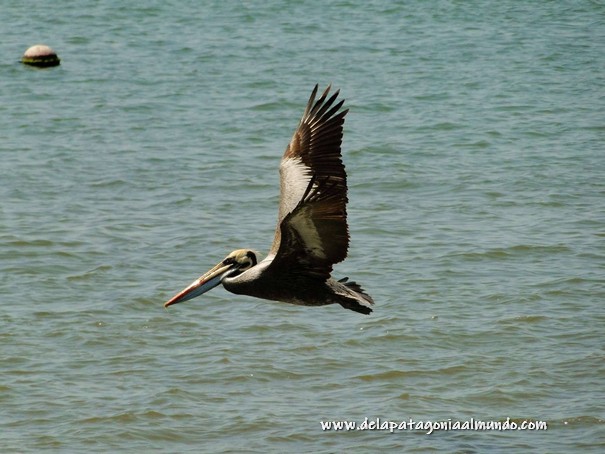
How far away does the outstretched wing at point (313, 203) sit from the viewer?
7547mm

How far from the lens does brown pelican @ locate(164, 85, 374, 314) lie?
7.62 metres

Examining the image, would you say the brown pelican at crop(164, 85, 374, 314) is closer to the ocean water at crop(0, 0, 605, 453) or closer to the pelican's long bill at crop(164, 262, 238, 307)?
the pelican's long bill at crop(164, 262, 238, 307)

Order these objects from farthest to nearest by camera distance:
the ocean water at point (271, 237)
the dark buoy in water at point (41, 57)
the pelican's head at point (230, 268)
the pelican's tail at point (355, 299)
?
the dark buoy in water at point (41, 57), the ocean water at point (271, 237), the pelican's head at point (230, 268), the pelican's tail at point (355, 299)

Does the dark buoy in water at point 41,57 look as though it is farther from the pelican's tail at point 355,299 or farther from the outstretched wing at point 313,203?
the pelican's tail at point 355,299

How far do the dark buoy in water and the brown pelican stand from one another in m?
13.0

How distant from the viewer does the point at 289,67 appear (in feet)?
67.9

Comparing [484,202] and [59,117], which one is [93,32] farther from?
[484,202]

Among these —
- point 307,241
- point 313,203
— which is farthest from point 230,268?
point 313,203

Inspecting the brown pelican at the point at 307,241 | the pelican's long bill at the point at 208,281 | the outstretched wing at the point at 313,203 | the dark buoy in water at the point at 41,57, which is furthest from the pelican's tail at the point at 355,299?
the dark buoy in water at the point at 41,57

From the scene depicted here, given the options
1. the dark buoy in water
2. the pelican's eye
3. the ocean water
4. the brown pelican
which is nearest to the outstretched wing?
Result: the brown pelican

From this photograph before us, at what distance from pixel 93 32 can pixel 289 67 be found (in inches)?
200

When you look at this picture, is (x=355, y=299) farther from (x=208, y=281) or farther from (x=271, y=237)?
(x=271, y=237)

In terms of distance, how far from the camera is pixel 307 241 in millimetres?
7914

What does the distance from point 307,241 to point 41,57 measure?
14053 millimetres
